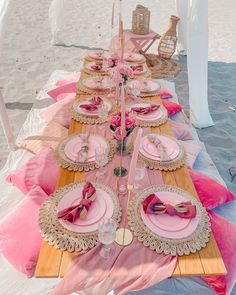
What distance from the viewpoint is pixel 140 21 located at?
21.4ft

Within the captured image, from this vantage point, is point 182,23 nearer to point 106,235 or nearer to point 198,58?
point 198,58

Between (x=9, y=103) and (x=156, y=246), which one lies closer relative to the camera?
(x=156, y=246)

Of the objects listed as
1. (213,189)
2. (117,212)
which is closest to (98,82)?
(213,189)

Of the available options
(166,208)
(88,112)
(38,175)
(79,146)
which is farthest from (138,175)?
(88,112)

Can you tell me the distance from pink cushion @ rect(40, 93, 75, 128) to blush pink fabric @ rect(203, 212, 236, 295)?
2.16 metres

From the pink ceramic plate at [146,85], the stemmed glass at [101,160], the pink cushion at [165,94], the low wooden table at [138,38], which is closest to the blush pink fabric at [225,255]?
the stemmed glass at [101,160]

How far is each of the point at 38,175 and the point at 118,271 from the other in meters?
1.36

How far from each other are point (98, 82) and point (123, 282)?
2631 millimetres

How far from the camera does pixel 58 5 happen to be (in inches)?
262

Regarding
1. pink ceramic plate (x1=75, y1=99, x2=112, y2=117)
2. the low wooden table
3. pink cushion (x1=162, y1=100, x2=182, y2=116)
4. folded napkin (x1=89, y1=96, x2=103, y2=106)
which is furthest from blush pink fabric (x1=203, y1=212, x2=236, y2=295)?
the low wooden table

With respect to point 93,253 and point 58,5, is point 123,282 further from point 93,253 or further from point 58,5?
point 58,5

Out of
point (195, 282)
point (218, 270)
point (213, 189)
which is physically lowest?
point (195, 282)

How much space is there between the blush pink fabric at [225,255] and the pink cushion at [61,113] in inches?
85.2

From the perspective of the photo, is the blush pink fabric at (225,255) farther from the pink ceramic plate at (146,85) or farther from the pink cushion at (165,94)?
the pink cushion at (165,94)
